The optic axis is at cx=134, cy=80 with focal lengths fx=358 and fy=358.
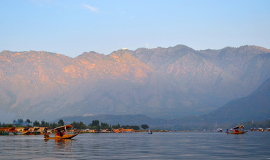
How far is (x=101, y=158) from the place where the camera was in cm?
7312

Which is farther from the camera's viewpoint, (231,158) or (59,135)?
(59,135)

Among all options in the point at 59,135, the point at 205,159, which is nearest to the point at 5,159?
the point at 205,159

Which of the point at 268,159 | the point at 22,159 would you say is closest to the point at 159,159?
the point at 268,159

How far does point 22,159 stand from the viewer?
7069 centimetres

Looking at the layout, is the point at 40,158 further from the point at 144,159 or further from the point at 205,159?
the point at 205,159

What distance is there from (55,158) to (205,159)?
99.4 feet

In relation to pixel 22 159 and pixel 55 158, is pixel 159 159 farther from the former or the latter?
pixel 22 159

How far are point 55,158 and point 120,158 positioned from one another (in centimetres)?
1338

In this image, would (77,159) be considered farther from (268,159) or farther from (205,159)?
(268,159)

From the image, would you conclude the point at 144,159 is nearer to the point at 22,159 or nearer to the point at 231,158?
the point at 231,158

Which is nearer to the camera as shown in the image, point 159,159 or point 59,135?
point 159,159

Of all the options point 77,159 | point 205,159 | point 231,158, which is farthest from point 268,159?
point 77,159

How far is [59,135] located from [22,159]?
116 m

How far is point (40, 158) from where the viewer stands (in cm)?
7331
